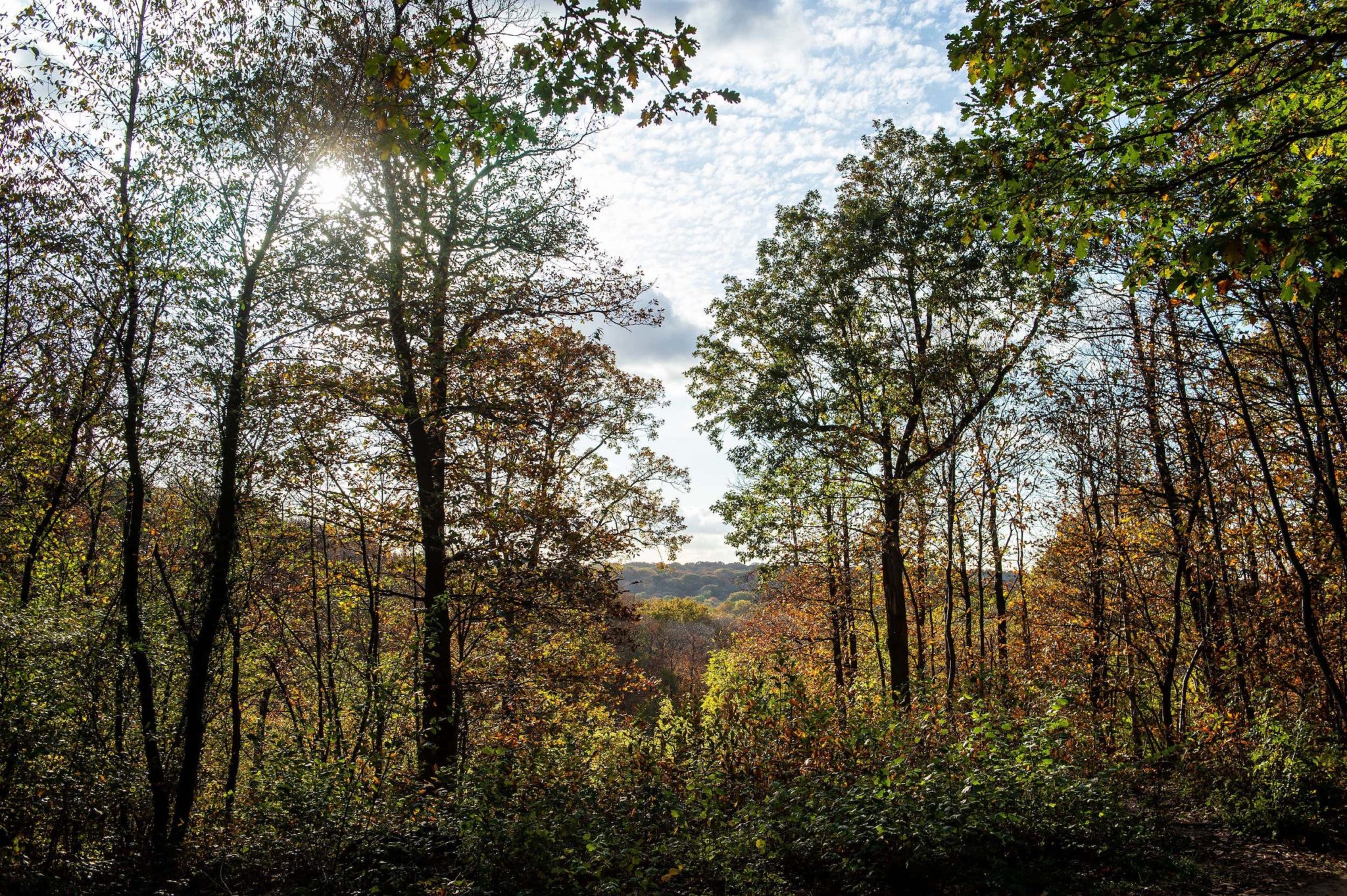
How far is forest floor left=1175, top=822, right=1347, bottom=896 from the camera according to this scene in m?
5.60

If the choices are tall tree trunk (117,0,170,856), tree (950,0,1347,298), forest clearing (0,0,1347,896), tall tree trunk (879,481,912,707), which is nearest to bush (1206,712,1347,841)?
forest clearing (0,0,1347,896)

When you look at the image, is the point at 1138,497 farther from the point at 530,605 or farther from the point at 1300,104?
the point at 530,605

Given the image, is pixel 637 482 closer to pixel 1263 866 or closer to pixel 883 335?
pixel 883 335

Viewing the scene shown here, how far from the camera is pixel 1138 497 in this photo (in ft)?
38.3

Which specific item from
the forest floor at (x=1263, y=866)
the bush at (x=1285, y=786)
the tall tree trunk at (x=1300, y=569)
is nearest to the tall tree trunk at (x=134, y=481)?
the forest floor at (x=1263, y=866)

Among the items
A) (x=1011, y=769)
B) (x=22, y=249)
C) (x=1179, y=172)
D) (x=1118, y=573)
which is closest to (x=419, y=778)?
(x=1011, y=769)

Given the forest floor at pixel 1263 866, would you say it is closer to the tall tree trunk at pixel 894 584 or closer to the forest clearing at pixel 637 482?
the forest clearing at pixel 637 482

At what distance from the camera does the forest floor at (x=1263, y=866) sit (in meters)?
5.60

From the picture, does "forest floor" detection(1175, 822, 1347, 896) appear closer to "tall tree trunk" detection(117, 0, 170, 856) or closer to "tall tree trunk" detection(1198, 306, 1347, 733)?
"tall tree trunk" detection(1198, 306, 1347, 733)

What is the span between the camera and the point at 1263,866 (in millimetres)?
6074

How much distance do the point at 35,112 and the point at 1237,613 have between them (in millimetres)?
18212

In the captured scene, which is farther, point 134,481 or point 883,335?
point 883,335

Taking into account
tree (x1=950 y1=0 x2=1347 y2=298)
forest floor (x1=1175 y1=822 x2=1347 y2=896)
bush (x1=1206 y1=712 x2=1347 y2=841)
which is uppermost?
tree (x1=950 y1=0 x2=1347 y2=298)

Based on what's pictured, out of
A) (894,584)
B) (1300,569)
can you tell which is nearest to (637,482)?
(894,584)
